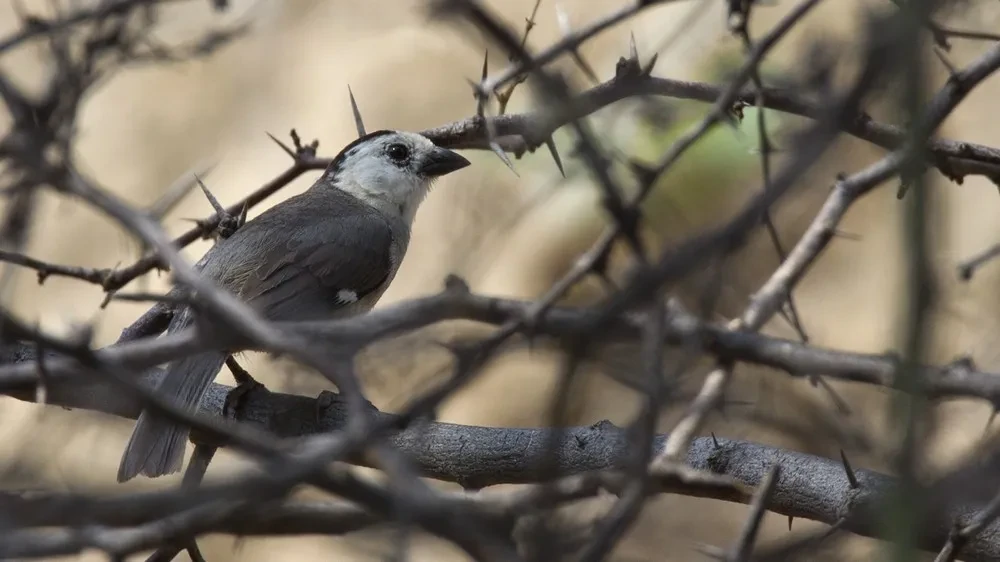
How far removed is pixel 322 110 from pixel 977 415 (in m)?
5.77

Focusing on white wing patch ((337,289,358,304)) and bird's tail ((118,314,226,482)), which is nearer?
bird's tail ((118,314,226,482))

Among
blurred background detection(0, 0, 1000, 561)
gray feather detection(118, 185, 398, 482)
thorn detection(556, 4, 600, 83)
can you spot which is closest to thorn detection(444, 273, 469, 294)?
thorn detection(556, 4, 600, 83)

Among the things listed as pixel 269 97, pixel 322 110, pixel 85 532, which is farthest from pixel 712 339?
pixel 269 97

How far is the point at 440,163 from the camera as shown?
629cm

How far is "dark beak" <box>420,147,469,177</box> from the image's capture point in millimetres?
6234

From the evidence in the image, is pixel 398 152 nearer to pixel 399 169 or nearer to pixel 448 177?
pixel 399 169

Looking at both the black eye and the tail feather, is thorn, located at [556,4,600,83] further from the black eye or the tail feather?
the black eye

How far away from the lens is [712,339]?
1.81m

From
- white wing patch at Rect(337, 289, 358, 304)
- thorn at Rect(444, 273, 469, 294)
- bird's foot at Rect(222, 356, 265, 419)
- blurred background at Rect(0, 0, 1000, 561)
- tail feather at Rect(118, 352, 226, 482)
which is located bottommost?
thorn at Rect(444, 273, 469, 294)

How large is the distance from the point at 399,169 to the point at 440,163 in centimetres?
23

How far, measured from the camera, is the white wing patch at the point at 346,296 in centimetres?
519

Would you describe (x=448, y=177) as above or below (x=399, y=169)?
above

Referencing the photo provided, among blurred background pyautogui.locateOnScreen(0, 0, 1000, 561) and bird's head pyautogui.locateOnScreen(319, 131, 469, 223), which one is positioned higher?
blurred background pyautogui.locateOnScreen(0, 0, 1000, 561)

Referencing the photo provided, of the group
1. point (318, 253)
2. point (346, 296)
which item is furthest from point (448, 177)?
point (346, 296)
